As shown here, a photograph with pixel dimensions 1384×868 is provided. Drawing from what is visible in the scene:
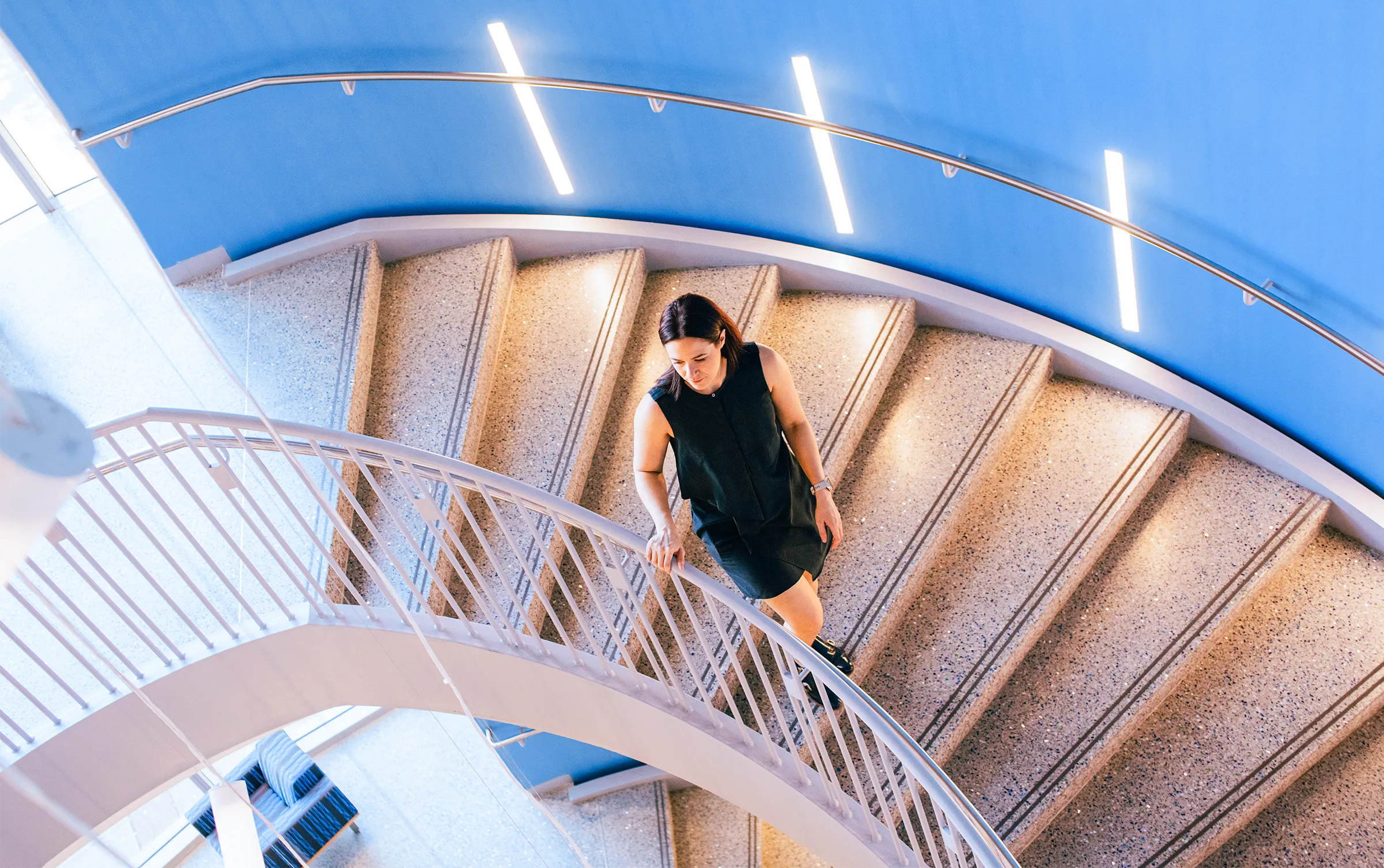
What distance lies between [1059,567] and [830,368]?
109cm

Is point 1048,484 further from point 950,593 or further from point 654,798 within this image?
point 654,798

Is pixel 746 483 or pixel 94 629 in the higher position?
pixel 746 483

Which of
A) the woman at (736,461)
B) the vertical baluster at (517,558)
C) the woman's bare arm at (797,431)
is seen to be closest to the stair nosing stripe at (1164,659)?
the woman at (736,461)

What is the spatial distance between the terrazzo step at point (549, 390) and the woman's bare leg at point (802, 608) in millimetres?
957

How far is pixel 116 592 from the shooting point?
315cm

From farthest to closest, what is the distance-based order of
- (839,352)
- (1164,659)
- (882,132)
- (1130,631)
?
(839,352)
(882,132)
(1130,631)
(1164,659)

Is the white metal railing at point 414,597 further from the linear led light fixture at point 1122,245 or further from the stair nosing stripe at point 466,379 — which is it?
the linear led light fixture at point 1122,245

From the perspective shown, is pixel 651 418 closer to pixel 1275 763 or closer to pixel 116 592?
pixel 116 592

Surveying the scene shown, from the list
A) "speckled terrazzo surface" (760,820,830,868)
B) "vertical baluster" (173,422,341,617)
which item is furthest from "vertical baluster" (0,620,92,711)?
"speckled terrazzo surface" (760,820,830,868)

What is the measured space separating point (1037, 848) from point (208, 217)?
414 centimetres

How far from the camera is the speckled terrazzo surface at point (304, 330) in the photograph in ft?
13.0

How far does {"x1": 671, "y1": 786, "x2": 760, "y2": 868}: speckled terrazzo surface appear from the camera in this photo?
16.8 feet

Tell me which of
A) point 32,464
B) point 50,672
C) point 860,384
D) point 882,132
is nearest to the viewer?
point 32,464

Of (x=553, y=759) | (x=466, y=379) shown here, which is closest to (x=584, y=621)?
(x=466, y=379)
